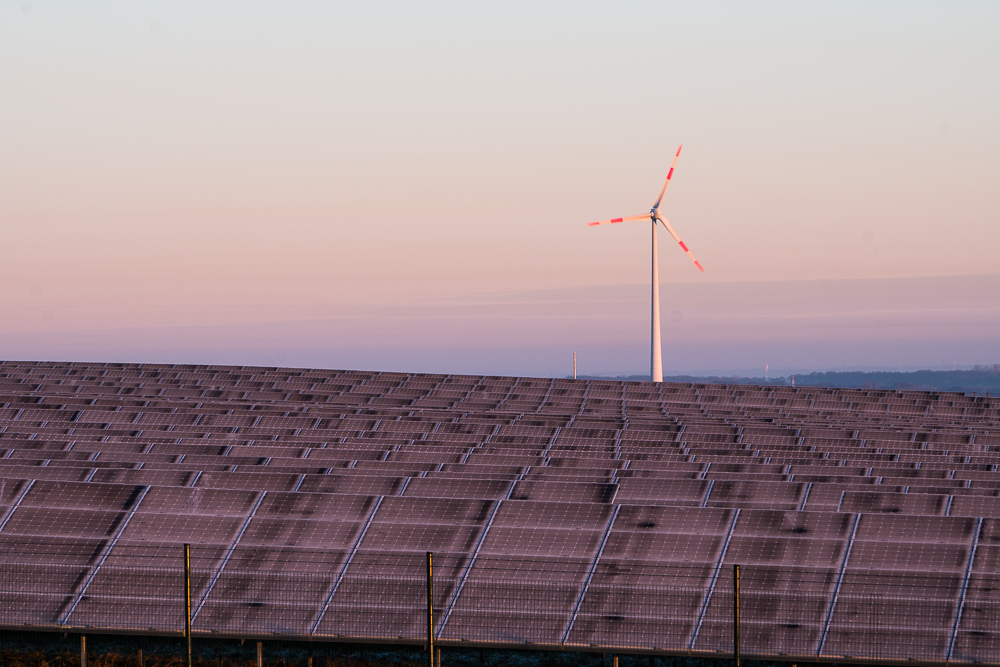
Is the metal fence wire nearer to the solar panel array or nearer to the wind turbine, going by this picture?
the solar panel array

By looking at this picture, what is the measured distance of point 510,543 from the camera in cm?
3198

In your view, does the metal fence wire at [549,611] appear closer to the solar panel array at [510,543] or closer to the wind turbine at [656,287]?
the solar panel array at [510,543]

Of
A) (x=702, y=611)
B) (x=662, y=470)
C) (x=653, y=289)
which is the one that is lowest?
(x=702, y=611)

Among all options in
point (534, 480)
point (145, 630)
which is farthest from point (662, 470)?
point (145, 630)

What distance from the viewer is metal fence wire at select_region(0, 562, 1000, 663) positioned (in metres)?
27.5

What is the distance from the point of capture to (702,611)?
28.5 metres

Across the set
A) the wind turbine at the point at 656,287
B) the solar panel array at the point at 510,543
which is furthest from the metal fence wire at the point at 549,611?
the wind turbine at the point at 656,287

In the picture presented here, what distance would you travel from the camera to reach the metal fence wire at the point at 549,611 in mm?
27469

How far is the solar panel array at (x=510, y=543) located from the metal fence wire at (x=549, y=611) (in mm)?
56

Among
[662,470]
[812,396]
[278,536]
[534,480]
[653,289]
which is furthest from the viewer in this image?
[653,289]

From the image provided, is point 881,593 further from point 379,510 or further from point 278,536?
point 278,536

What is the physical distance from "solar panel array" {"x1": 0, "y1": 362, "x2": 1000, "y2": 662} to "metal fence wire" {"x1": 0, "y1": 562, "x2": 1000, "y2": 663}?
6 cm

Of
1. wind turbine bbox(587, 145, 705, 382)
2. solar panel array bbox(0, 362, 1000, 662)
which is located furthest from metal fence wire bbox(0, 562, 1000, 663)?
wind turbine bbox(587, 145, 705, 382)

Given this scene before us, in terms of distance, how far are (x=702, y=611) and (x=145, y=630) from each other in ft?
51.0
